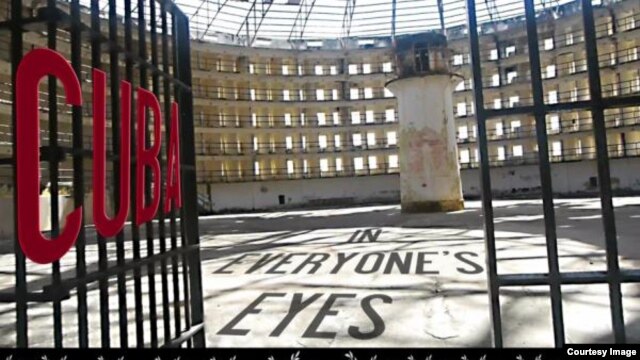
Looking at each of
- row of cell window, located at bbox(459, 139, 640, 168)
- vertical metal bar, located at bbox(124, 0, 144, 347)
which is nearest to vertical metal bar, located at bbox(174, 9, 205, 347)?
vertical metal bar, located at bbox(124, 0, 144, 347)

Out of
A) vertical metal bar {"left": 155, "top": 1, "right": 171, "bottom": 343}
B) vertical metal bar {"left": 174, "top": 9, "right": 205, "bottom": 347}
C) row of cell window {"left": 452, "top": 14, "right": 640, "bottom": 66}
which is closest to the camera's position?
vertical metal bar {"left": 155, "top": 1, "right": 171, "bottom": 343}

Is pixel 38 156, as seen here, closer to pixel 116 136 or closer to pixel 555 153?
pixel 116 136

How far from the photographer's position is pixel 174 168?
282 centimetres

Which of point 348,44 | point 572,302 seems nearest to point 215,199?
point 348,44

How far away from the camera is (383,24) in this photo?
1592 inches

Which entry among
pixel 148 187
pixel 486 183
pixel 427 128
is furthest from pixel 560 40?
pixel 148 187

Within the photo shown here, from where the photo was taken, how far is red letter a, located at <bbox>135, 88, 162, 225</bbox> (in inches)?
93.7

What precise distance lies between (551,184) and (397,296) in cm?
372

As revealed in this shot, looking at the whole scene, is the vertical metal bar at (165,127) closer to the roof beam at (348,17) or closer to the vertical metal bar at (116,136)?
the vertical metal bar at (116,136)

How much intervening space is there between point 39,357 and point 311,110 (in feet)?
141

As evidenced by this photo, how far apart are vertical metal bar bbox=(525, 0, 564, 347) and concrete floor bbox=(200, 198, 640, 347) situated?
180 cm

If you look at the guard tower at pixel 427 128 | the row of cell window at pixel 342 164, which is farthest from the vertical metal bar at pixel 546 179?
the row of cell window at pixel 342 164

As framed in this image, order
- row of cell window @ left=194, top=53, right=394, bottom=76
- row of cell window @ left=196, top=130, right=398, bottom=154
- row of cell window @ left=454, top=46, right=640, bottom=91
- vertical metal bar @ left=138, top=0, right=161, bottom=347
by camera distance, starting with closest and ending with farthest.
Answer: vertical metal bar @ left=138, top=0, right=161, bottom=347, row of cell window @ left=454, top=46, right=640, bottom=91, row of cell window @ left=194, top=53, right=394, bottom=76, row of cell window @ left=196, top=130, right=398, bottom=154

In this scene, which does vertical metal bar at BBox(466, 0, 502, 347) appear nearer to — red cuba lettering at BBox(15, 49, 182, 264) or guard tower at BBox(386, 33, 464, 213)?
red cuba lettering at BBox(15, 49, 182, 264)
